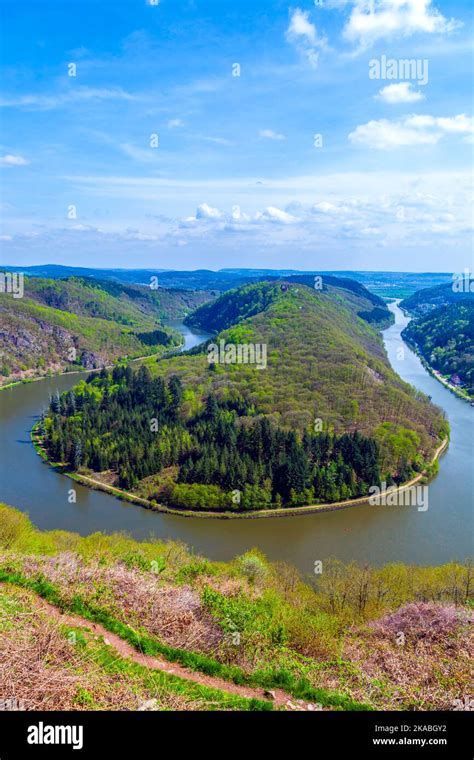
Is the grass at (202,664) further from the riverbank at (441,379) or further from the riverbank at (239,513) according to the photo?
the riverbank at (441,379)

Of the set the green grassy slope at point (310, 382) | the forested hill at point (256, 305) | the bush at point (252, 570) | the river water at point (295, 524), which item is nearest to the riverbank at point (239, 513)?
the river water at point (295, 524)

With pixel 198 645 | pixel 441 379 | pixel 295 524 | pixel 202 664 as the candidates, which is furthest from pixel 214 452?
pixel 441 379

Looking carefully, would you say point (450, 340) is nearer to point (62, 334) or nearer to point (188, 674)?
point (62, 334)
